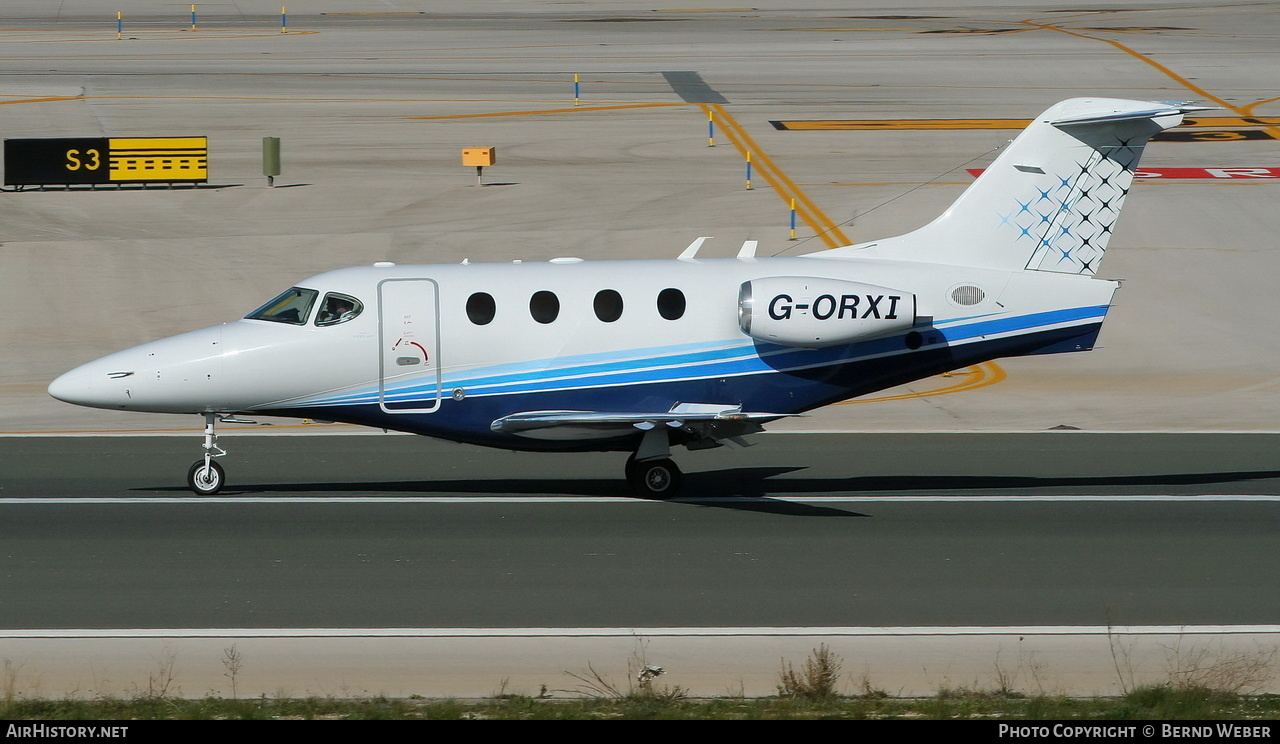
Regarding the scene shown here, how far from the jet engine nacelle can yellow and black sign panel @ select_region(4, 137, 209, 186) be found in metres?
28.4

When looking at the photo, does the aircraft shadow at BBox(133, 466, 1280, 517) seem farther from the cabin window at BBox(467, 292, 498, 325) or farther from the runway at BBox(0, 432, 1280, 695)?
the cabin window at BBox(467, 292, 498, 325)

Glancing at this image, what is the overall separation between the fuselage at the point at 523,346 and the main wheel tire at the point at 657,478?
425 millimetres

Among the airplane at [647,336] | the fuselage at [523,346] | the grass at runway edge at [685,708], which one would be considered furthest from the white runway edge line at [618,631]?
the fuselage at [523,346]

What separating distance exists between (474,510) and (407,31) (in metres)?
64.7

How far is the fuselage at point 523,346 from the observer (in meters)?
17.7

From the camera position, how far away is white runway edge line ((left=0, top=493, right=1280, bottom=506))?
18172mm

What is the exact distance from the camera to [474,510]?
58.4 ft

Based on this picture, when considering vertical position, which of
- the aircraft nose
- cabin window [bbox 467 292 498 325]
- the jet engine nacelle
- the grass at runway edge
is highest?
cabin window [bbox 467 292 498 325]

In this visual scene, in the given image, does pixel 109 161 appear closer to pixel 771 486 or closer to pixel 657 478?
pixel 657 478

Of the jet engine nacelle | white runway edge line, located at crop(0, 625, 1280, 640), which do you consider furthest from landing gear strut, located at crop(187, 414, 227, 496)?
the jet engine nacelle

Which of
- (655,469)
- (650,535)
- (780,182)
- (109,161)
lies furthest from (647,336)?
(109,161)

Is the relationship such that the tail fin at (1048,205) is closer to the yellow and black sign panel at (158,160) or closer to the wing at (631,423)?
the wing at (631,423)

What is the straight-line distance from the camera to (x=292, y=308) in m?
18.0
